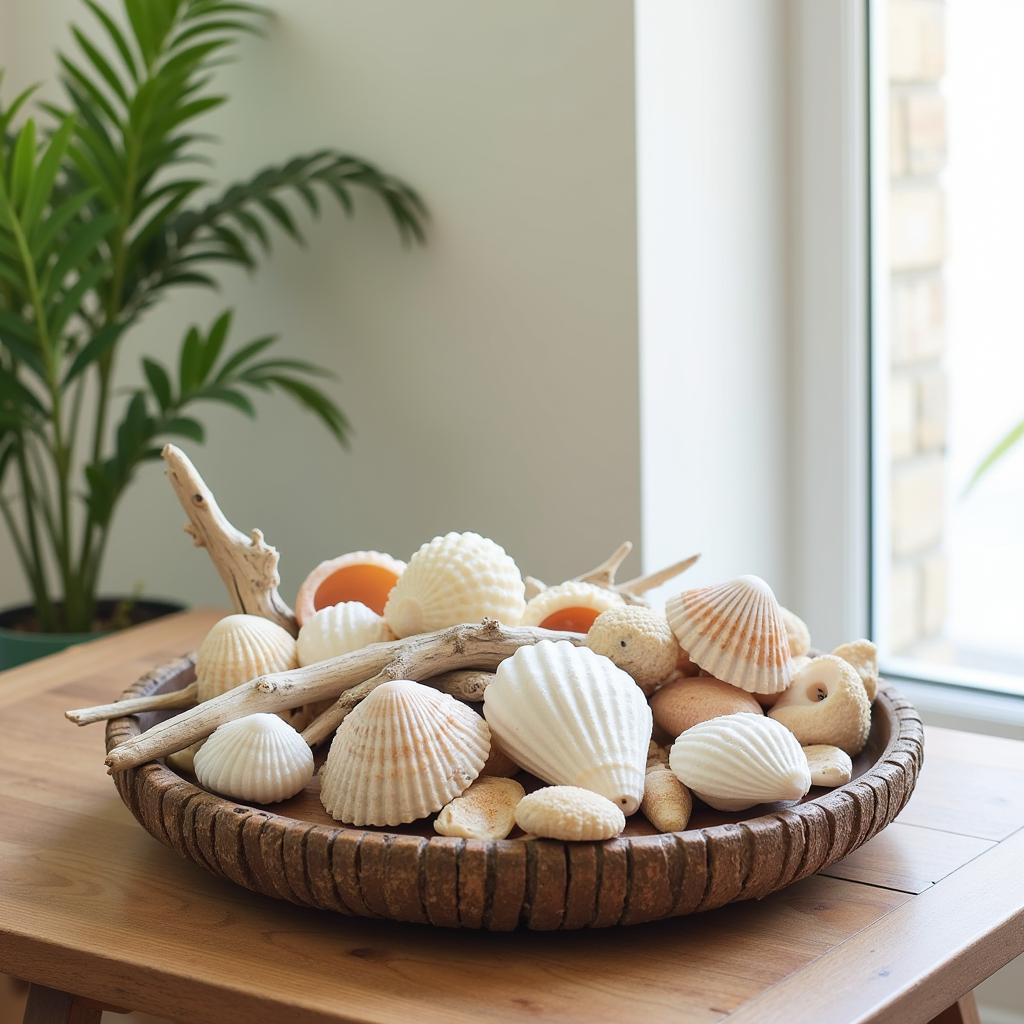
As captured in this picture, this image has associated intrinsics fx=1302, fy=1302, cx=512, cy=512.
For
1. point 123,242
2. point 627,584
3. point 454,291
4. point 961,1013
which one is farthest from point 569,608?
point 123,242

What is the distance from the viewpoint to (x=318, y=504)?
4.97ft

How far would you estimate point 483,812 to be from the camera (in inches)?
24.7

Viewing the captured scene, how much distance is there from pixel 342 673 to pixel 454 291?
2.37ft

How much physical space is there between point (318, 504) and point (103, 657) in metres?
0.39

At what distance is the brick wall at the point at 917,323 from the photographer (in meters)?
1.31

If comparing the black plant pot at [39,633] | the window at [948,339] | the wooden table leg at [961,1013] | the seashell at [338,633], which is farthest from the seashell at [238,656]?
the window at [948,339]

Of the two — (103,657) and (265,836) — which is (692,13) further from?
(265,836)

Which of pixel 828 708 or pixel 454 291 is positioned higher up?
pixel 454 291

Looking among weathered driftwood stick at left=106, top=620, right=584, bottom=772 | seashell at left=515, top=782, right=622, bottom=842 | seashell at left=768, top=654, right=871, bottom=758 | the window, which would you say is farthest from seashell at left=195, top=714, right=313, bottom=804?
the window

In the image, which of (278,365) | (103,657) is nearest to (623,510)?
(278,365)

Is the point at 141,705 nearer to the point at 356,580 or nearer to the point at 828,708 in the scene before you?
the point at 356,580

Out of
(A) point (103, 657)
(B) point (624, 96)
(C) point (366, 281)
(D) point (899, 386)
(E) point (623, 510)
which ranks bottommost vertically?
(A) point (103, 657)

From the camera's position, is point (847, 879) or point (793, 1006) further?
point (847, 879)

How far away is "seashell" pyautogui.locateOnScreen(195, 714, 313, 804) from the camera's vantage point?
2.18 ft
